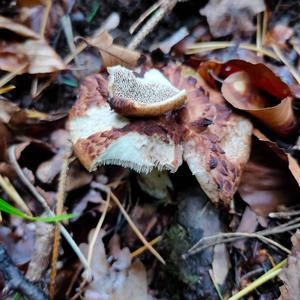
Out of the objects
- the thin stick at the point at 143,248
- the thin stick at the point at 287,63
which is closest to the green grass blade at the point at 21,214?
the thin stick at the point at 143,248

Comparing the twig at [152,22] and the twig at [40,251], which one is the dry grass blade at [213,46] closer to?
the twig at [152,22]

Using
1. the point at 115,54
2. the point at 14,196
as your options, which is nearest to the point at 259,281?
the point at 14,196

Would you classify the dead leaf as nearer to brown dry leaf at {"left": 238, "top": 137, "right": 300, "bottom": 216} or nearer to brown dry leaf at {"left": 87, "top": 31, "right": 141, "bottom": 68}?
brown dry leaf at {"left": 238, "top": 137, "right": 300, "bottom": 216}

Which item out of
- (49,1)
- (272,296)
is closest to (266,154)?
(272,296)

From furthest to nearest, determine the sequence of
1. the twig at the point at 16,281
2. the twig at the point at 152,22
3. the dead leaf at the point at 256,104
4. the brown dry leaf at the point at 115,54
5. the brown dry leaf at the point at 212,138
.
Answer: the twig at the point at 152,22 < the brown dry leaf at the point at 115,54 < the dead leaf at the point at 256,104 < the brown dry leaf at the point at 212,138 < the twig at the point at 16,281

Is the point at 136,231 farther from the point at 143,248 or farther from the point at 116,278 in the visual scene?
the point at 116,278

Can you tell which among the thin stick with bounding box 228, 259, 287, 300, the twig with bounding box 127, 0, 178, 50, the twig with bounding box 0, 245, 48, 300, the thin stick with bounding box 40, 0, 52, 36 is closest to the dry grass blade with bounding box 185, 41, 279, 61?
the twig with bounding box 127, 0, 178, 50
